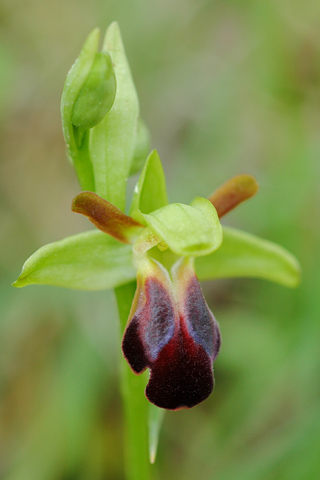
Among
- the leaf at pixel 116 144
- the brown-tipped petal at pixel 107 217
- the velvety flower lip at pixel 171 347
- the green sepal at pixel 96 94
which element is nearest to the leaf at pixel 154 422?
the velvety flower lip at pixel 171 347

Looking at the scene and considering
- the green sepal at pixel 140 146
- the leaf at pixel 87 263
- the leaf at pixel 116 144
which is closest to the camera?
the leaf at pixel 87 263

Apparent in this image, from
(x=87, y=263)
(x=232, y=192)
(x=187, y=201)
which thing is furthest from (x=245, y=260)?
(x=187, y=201)

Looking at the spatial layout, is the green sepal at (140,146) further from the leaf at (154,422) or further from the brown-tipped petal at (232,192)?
the leaf at (154,422)

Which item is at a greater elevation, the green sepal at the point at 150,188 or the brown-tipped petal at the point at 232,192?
the green sepal at the point at 150,188

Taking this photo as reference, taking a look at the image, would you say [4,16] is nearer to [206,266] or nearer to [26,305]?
[26,305]

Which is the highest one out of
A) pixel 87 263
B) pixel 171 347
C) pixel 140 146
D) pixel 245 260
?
pixel 140 146

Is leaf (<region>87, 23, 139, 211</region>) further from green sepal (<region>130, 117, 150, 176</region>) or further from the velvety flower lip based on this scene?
the velvety flower lip

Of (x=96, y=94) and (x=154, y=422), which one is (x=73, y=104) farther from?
(x=154, y=422)
